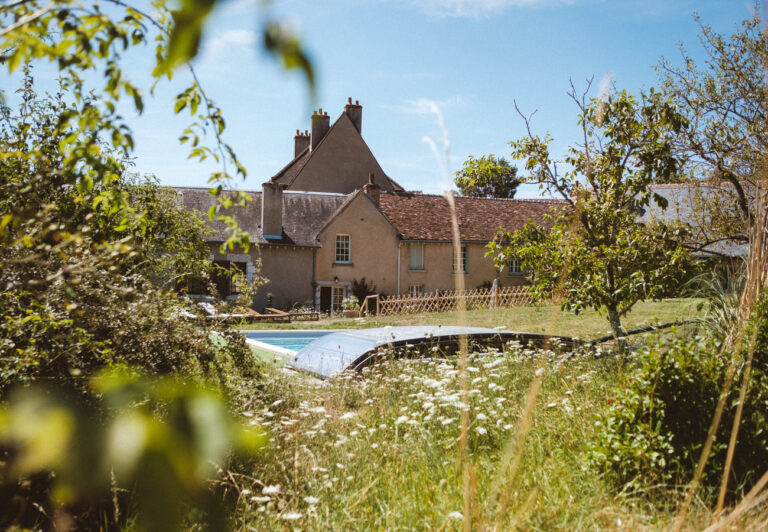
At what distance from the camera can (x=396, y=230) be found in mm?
28156

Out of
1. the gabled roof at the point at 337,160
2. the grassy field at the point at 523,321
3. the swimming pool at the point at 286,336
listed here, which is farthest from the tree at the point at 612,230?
the gabled roof at the point at 337,160

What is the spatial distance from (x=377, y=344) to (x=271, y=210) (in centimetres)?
1858

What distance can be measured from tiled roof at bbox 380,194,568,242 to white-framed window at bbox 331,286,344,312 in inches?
168

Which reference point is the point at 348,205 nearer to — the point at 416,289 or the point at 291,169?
the point at 416,289

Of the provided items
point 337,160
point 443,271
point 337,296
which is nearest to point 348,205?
point 337,296

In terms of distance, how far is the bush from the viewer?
12.2 ft

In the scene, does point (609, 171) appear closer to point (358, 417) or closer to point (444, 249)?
point (358, 417)

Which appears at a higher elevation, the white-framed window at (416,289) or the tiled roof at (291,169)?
the tiled roof at (291,169)

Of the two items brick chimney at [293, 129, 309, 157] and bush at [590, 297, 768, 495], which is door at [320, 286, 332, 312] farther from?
bush at [590, 297, 768, 495]

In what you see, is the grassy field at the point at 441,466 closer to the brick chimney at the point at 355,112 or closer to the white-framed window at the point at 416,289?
the white-framed window at the point at 416,289

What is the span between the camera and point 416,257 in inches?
1142

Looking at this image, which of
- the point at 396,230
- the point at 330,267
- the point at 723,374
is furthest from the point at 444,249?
the point at 723,374

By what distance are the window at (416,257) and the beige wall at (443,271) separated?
0.17 m

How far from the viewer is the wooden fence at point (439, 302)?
2416cm
